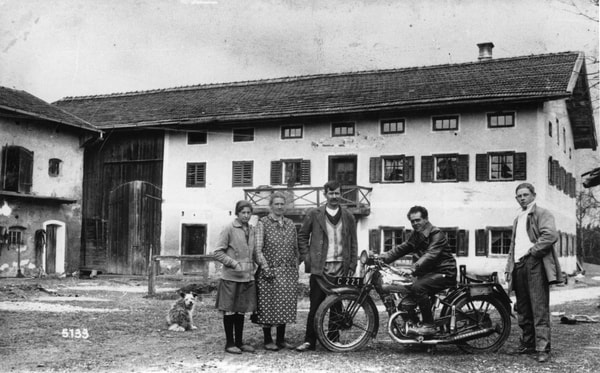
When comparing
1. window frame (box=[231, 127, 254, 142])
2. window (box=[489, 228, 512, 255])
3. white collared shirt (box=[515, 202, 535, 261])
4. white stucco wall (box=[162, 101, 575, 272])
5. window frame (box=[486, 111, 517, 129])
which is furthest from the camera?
window frame (box=[231, 127, 254, 142])

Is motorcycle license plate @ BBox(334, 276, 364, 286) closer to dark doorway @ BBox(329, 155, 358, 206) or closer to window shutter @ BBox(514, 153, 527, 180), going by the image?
window shutter @ BBox(514, 153, 527, 180)

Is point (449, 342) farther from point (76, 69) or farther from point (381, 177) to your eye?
point (381, 177)

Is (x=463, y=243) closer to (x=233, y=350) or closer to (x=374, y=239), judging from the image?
(x=374, y=239)

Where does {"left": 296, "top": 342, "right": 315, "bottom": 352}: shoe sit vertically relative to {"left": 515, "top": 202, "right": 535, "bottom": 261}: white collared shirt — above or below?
below

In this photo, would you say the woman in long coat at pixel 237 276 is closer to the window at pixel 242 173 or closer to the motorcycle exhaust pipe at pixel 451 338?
the motorcycle exhaust pipe at pixel 451 338

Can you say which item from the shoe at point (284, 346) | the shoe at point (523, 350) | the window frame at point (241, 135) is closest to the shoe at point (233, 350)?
the shoe at point (284, 346)

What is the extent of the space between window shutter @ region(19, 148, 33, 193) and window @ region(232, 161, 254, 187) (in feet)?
24.3

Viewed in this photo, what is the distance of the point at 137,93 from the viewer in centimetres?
3062

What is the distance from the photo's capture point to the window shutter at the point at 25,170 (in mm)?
22625

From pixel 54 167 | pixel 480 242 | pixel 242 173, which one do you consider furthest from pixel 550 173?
pixel 54 167

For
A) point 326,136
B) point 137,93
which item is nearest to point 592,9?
point 326,136

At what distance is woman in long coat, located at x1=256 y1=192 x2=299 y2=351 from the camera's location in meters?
7.07

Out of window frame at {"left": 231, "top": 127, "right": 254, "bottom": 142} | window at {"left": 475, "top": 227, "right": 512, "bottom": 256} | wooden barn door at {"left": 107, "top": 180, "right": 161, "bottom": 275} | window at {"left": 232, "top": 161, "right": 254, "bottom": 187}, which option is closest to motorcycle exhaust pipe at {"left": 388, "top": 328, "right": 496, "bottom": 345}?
window at {"left": 475, "top": 227, "right": 512, "bottom": 256}

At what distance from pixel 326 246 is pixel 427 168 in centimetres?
1573
